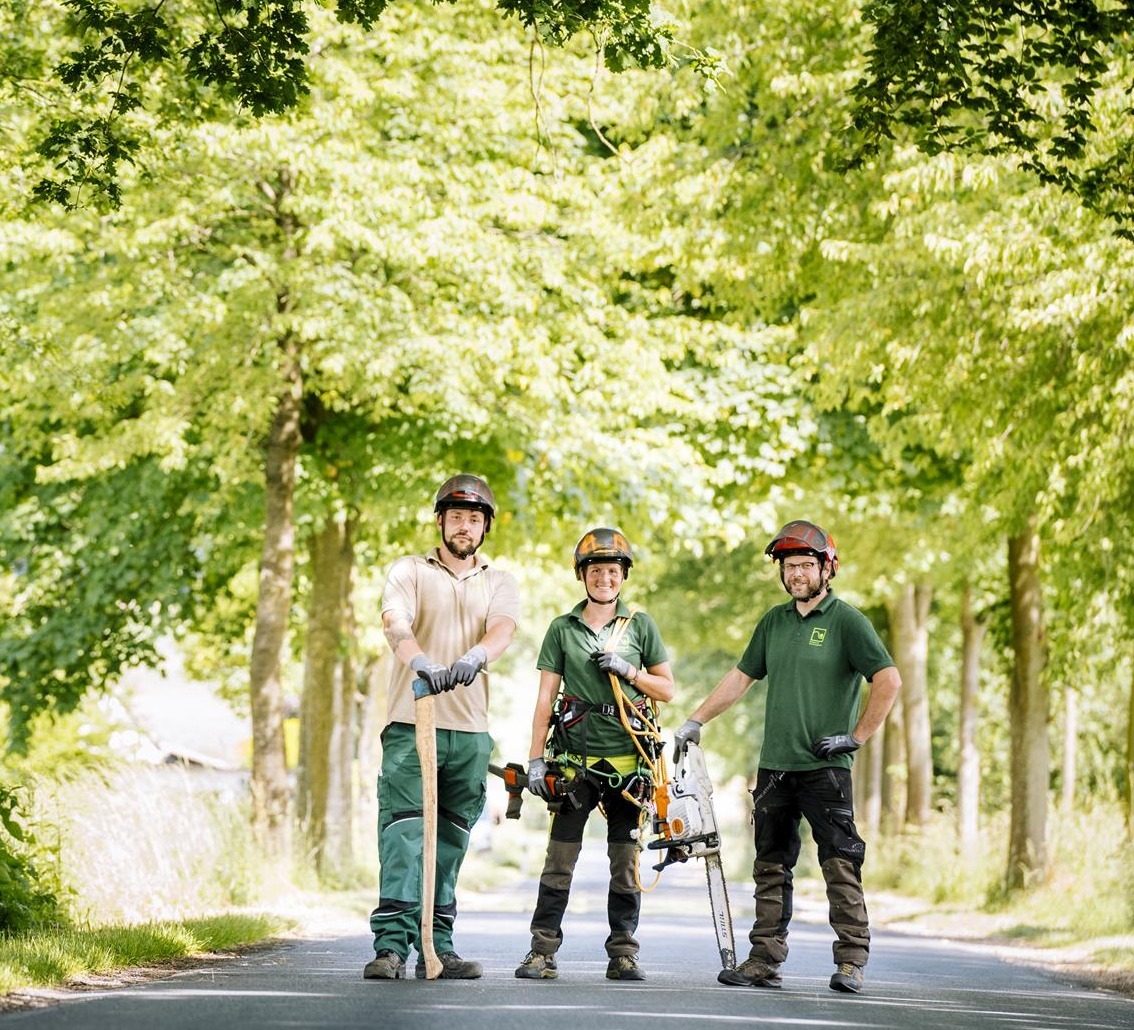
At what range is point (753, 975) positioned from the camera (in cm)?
876

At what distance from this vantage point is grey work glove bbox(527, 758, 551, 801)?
863 centimetres

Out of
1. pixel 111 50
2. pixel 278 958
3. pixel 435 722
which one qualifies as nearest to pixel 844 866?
pixel 435 722

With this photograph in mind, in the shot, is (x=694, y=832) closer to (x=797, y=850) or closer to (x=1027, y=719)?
(x=797, y=850)

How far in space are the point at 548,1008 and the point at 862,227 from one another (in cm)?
1029

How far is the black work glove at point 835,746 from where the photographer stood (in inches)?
335

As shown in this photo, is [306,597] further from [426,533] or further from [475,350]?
[475,350]

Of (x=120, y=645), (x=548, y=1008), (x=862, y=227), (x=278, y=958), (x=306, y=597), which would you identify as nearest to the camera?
(x=548, y=1008)

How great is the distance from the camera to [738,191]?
647 inches

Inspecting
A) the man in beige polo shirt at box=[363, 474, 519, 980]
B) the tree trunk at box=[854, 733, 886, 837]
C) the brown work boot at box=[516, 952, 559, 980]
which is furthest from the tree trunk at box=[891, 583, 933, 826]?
the man in beige polo shirt at box=[363, 474, 519, 980]

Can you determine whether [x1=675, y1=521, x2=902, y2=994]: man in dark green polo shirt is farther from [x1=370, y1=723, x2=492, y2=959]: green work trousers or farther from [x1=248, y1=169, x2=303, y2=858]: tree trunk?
[x1=248, y1=169, x2=303, y2=858]: tree trunk

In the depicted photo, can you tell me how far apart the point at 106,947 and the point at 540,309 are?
10.7 metres

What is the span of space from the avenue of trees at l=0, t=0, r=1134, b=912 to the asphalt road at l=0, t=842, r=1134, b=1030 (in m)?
4.14

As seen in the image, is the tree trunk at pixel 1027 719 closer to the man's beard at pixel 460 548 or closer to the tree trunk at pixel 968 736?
the tree trunk at pixel 968 736

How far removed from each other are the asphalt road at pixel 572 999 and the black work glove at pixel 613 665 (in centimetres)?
140
